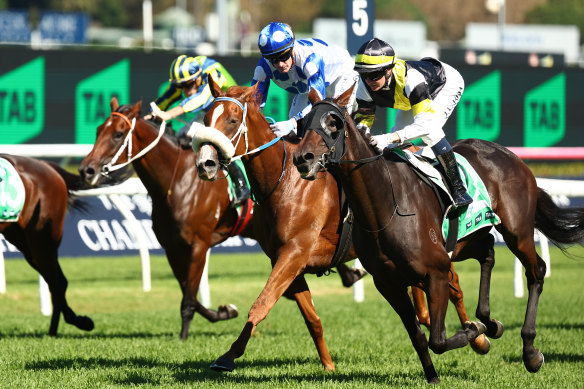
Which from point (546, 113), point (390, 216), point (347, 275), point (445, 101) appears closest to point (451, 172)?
point (445, 101)

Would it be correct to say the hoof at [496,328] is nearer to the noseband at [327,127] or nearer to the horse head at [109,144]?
the noseband at [327,127]

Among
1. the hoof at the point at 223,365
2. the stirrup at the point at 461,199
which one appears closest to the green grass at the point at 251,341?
the hoof at the point at 223,365

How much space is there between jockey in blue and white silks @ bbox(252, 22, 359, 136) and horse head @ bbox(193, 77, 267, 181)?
0.25 meters

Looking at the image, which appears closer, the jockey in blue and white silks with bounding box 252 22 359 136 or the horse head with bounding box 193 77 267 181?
the horse head with bounding box 193 77 267 181

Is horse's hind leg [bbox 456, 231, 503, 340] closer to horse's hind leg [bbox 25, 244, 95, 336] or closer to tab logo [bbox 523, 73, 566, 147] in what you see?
horse's hind leg [bbox 25, 244, 95, 336]

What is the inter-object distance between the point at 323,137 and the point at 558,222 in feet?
7.73

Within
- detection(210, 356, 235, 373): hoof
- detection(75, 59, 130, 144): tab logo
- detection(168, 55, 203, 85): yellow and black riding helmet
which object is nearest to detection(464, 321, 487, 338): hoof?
detection(210, 356, 235, 373): hoof

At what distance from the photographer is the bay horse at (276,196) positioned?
4.91 m

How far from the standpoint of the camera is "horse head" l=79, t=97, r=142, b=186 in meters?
6.49

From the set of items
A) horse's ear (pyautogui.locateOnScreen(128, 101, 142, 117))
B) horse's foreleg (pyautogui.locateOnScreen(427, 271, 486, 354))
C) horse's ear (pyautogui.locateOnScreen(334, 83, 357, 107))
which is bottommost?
horse's foreleg (pyautogui.locateOnScreen(427, 271, 486, 354))

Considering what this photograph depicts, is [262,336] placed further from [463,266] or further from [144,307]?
[463,266]

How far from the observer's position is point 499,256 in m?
12.5

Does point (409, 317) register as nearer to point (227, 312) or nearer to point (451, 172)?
point (451, 172)

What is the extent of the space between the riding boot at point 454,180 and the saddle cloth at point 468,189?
0.20 ft
